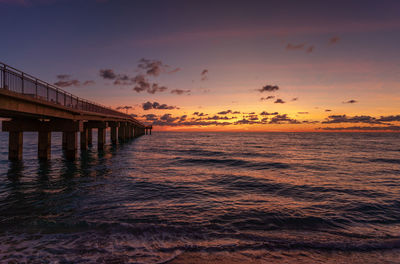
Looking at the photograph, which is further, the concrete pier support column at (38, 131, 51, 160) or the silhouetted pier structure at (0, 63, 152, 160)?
the concrete pier support column at (38, 131, 51, 160)

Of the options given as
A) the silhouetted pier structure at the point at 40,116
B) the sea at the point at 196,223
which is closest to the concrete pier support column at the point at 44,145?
the silhouetted pier structure at the point at 40,116

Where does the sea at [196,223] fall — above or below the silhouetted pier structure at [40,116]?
below

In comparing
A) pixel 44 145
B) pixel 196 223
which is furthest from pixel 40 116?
pixel 196 223

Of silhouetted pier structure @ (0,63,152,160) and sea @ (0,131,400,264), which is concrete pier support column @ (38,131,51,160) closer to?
silhouetted pier structure @ (0,63,152,160)

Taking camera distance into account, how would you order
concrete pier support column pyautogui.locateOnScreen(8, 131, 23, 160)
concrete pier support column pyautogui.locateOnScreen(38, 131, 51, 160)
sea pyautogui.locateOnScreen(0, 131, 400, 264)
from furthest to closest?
1. concrete pier support column pyautogui.locateOnScreen(38, 131, 51, 160)
2. concrete pier support column pyautogui.locateOnScreen(8, 131, 23, 160)
3. sea pyautogui.locateOnScreen(0, 131, 400, 264)

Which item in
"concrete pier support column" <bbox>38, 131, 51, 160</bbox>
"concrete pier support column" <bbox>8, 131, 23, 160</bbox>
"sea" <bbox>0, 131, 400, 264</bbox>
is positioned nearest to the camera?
"sea" <bbox>0, 131, 400, 264</bbox>

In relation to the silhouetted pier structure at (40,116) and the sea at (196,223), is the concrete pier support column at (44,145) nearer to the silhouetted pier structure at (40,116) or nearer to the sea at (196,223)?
the silhouetted pier structure at (40,116)

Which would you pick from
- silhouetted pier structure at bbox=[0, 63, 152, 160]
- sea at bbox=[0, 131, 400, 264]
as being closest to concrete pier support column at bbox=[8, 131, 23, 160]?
silhouetted pier structure at bbox=[0, 63, 152, 160]

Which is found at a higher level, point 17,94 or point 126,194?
point 17,94

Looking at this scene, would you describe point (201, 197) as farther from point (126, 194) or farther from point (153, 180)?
point (153, 180)

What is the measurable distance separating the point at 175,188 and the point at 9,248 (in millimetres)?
7839

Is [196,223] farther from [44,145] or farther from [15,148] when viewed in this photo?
[15,148]

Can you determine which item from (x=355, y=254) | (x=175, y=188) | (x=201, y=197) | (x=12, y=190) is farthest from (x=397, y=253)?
(x=12, y=190)

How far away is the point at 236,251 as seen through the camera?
18.1ft
